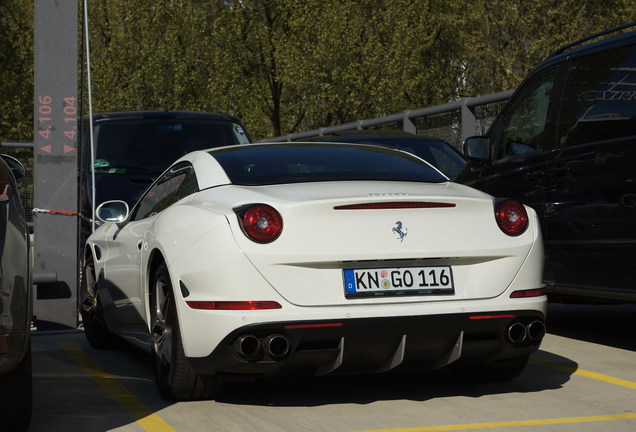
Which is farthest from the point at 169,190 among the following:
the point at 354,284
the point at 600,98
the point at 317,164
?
the point at 600,98

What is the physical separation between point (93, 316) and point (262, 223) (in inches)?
135

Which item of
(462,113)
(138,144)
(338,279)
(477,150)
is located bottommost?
(338,279)

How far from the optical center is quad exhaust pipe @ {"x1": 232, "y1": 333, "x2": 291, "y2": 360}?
5.47 meters

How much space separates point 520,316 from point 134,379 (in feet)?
Result: 8.16

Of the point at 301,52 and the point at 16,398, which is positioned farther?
the point at 301,52

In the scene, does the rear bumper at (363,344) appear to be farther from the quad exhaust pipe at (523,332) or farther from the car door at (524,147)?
the car door at (524,147)

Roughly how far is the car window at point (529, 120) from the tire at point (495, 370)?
231 cm

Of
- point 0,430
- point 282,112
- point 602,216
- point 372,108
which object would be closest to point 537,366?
point 602,216

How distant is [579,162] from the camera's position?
306 inches

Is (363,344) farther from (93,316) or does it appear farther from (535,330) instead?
(93,316)

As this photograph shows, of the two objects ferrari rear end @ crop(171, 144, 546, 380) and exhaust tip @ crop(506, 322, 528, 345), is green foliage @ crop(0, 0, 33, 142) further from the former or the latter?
exhaust tip @ crop(506, 322, 528, 345)

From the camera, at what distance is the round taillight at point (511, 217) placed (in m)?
5.91

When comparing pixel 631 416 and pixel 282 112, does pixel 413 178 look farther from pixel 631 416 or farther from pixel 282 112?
pixel 282 112

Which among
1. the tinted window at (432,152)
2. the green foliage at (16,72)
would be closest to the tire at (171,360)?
the tinted window at (432,152)
